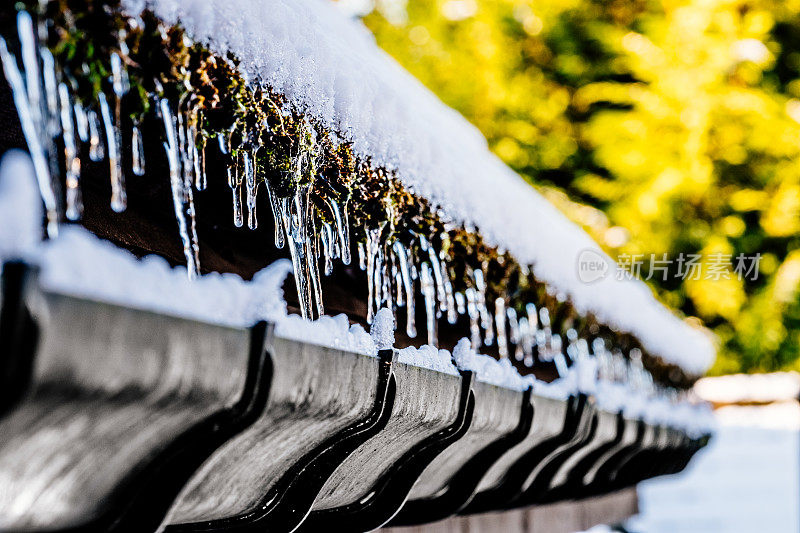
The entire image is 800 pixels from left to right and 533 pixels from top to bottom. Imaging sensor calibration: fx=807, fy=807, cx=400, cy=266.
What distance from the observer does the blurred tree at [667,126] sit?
9.77 m

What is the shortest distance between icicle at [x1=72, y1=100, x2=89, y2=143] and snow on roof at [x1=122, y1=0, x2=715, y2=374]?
0.11m

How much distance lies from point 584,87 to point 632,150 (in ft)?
4.20

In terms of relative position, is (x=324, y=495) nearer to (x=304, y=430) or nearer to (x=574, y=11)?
(x=304, y=430)

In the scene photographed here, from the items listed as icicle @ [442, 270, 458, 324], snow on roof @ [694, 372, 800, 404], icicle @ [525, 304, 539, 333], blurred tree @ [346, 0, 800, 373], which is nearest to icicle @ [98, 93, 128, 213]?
icicle @ [442, 270, 458, 324]

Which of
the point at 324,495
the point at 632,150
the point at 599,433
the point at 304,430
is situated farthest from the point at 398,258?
the point at 632,150

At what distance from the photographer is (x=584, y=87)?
422 inches

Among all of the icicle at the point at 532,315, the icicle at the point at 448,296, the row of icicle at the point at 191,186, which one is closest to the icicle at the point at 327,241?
the row of icicle at the point at 191,186

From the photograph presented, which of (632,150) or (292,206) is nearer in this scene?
(292,206)

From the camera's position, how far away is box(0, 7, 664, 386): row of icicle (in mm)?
720

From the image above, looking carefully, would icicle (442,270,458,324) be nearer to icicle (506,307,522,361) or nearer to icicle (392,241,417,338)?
icicle (392,241,417,338)

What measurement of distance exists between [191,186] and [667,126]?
9558mm

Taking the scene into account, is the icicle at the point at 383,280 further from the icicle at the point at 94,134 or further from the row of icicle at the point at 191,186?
the icicle at the point at 94,134

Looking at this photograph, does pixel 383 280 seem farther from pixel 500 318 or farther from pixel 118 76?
pixel 118 76

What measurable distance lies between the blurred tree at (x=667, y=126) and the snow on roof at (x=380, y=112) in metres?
7.58
